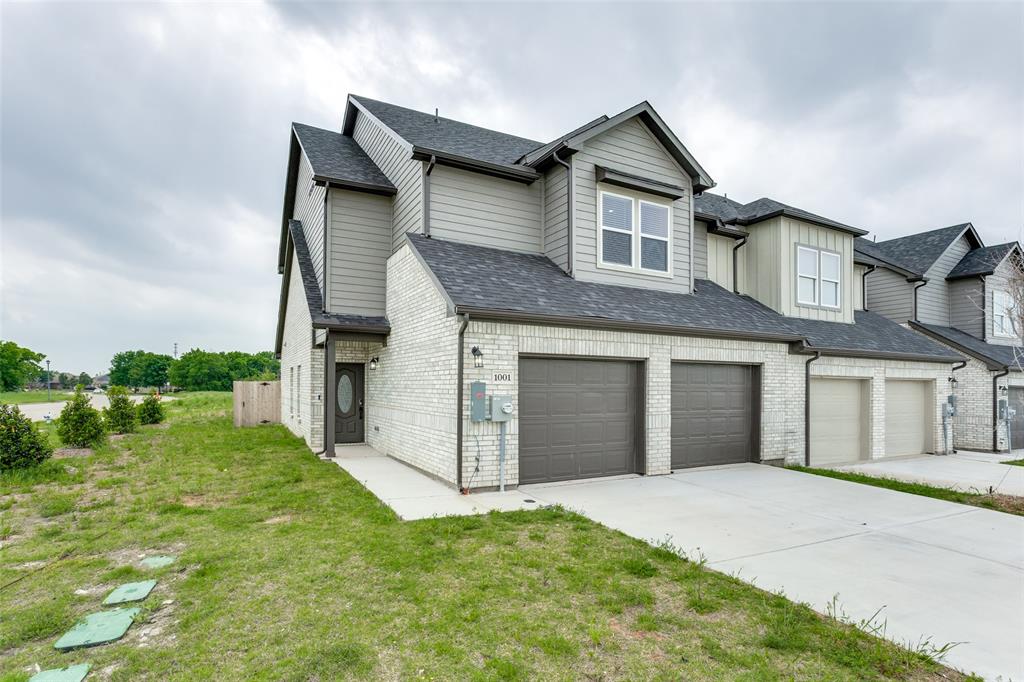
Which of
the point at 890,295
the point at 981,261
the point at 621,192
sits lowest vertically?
the point at 890,295

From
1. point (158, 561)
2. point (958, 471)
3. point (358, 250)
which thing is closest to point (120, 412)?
point (358, 250)

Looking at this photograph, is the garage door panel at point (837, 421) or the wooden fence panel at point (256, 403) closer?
the garage door panel at point (837, 421)

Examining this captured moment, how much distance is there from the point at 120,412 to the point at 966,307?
28.0 m

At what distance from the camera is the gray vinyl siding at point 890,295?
16.8m

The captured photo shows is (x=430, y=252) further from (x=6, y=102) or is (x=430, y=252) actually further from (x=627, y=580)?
(x=6, y=102)

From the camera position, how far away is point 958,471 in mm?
11180

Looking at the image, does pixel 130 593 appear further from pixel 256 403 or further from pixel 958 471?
pixel 958 471

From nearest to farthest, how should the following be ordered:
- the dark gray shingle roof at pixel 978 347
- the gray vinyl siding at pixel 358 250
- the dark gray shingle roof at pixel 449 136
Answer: the dark gray shingle roof at pixel 449 136 < the gray vinyl siding at pixel 358 250 < the dark gray shingle roof at pixel 978 347

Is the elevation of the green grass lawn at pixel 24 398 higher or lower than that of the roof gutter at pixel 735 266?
lower

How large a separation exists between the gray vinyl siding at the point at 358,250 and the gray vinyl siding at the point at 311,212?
1.62 feet

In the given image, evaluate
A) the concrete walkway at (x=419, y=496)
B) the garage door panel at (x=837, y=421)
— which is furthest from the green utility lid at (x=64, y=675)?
the garage door panel at (x=837, y=421)

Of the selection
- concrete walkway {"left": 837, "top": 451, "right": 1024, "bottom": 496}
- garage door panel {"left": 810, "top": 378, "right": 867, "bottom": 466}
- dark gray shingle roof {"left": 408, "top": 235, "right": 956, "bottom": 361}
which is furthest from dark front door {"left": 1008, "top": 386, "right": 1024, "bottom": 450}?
garage door panel {"left": 810, "top": 378, "right": 867, "bottom": 466}

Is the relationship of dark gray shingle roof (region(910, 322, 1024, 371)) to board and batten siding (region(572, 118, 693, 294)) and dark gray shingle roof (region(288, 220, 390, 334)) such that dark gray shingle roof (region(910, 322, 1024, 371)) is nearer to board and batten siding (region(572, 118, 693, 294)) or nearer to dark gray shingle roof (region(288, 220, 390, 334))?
board and batten siding (region(572, 118, 693, 294))

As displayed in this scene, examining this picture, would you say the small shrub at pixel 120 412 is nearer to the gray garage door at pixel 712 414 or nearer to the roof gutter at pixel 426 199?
the roof gutter at pixel 426 199
